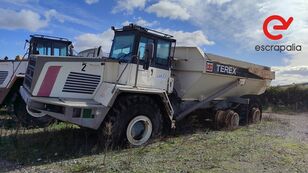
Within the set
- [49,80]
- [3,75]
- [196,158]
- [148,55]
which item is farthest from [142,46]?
[3,75]

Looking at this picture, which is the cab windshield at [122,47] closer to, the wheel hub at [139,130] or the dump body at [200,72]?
the wheel hub at [139,130]

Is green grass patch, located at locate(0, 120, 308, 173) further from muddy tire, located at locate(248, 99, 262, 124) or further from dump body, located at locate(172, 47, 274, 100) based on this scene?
muddy tire, located at locate(248, 99, 262, 124)

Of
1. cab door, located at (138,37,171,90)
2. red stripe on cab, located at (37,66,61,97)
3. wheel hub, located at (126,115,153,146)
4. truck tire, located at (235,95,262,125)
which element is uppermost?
cab door, located at (138,37,171,90)

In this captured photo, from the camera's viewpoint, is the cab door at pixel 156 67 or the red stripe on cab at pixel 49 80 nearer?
the red stripe on cab at pixel 49 80

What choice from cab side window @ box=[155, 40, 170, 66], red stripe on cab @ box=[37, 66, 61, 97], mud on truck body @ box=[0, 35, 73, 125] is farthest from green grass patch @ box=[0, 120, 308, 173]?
mud on truck body @ box=[0, 35, 73, 125]

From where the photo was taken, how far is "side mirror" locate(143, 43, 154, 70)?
24.3ft

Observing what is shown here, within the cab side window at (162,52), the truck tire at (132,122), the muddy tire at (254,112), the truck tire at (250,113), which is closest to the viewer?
the truck tire at (132,122)

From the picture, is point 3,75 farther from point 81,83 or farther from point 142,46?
point 142,46

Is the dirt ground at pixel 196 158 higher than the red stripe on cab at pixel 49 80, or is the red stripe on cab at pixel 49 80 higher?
the red stripe on cab at pixel 49 80

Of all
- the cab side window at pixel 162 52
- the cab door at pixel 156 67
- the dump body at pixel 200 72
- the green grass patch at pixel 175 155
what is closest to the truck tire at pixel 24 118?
the green grass patch at pixel 175 155

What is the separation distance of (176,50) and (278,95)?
12.9 meters

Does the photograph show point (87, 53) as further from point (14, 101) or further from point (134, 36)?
point (134, 36)

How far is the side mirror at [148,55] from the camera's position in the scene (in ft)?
24.3

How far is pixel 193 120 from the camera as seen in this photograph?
1047cm
